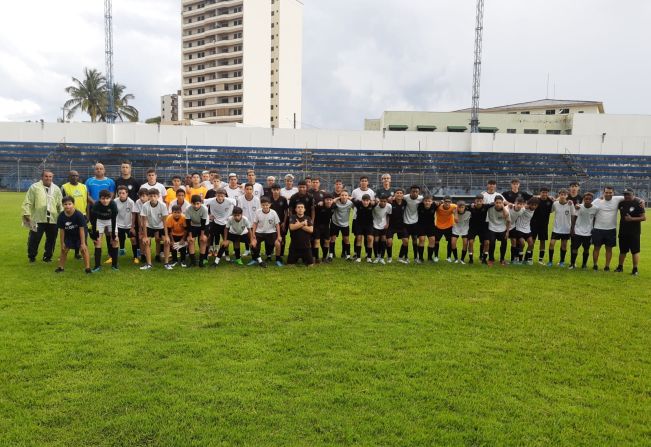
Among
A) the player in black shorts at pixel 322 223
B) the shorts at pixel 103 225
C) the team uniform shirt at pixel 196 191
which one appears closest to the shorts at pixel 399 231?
the player in black shorts at pixel 322 223

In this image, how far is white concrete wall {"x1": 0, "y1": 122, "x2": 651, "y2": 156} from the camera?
144 ft

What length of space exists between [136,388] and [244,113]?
67.1 m

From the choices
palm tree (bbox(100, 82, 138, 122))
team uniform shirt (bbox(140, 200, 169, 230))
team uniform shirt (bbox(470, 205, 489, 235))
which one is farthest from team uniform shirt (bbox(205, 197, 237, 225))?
palm tree (bbox(100, 82, 138, 122))

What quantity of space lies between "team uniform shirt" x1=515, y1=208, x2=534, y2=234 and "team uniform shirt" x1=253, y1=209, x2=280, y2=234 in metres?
5.13

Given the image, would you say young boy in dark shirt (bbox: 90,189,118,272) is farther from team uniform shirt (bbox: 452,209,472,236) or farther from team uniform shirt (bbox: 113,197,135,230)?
team uniform shirt (bbox: 452,209,472,236)

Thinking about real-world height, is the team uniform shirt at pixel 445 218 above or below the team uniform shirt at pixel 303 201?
below

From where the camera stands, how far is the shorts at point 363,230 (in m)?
9.63

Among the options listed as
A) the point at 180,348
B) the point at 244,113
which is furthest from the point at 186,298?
the point at 244,113

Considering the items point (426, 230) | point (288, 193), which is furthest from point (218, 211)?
point (426, 230)

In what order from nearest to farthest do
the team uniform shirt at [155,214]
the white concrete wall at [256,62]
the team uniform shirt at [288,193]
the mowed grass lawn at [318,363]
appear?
the mowed grass lawn at [318,363], the team uniform shirt at [155,214], the team uniform shirt at [288,193], the white concrete wall at [256,62]

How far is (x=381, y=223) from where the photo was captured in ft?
31.5

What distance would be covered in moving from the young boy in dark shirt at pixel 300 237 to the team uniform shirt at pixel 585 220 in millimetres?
5600

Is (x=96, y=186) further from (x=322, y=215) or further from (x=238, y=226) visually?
(x=322, y=215)

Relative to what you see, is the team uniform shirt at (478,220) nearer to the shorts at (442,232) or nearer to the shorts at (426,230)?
the shorts at (442,232)
